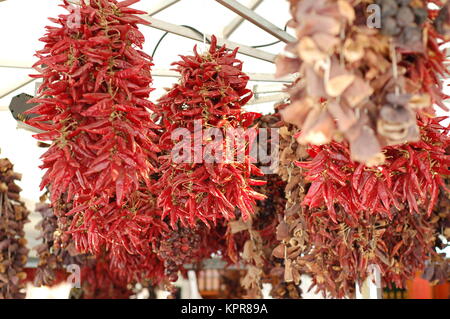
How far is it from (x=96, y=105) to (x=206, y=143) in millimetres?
513

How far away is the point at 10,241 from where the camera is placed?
341cm

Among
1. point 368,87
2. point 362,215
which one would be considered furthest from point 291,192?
point 368,87

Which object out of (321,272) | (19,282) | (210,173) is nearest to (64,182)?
(210,173)

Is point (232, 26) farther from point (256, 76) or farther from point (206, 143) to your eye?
point (206, 143)

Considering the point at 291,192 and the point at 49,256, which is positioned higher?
the point at 291,192

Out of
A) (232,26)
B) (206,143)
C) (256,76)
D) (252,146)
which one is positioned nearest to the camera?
(206,143)

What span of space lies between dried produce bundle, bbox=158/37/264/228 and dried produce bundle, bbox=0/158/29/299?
1572 millimetres

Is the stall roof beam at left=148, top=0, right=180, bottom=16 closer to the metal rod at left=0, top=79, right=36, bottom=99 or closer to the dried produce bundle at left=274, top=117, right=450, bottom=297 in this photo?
the metal rod at left=0, top=79, right=36, bottom=99

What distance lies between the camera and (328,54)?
1107 millimetres

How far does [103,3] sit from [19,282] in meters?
2.11

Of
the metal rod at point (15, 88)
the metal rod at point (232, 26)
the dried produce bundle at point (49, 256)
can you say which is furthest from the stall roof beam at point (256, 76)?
the dried produce bundle at point (49, 256)

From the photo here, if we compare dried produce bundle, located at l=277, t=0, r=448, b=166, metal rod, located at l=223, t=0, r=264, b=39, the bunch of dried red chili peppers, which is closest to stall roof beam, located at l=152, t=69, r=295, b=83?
metal rod, located at l=223, t=0, r=264, b=39

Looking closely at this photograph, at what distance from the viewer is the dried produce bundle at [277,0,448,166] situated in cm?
109

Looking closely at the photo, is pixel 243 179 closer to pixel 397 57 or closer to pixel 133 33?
pixel 133 33
